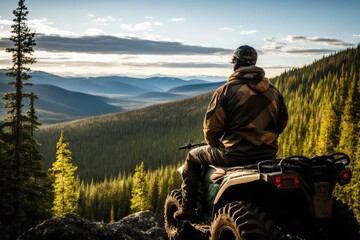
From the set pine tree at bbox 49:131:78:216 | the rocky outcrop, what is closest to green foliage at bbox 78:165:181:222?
pine tree at bbox 49:131:78:216

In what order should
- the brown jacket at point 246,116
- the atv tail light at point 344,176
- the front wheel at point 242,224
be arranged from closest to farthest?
the front wheel at point 242,224
the atv tail light at point 344,176
the brown jacket at point 246,116

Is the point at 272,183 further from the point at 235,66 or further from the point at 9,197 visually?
the point at 9,197

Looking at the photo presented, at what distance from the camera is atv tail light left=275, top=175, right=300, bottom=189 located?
18.9ft

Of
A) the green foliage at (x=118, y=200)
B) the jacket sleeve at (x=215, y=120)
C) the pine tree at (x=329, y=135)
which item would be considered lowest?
the green foliage at (x=118, y=200)

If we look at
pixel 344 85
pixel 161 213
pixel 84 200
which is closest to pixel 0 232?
pixel 344 85

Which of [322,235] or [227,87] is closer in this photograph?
[322,235]

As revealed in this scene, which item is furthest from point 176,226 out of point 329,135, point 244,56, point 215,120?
point 329,135

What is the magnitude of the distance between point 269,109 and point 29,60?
2428 cm

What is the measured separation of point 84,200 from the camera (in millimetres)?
97938

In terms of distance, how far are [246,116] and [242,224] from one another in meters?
1.90

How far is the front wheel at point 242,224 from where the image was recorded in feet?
18.8

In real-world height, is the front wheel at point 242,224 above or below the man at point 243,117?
below

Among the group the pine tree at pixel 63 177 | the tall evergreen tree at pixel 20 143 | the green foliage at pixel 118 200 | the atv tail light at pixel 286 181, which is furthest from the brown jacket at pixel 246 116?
the green foliage at pixel 118 200

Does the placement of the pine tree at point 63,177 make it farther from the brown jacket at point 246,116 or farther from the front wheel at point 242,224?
the front wheel at point 242,224
